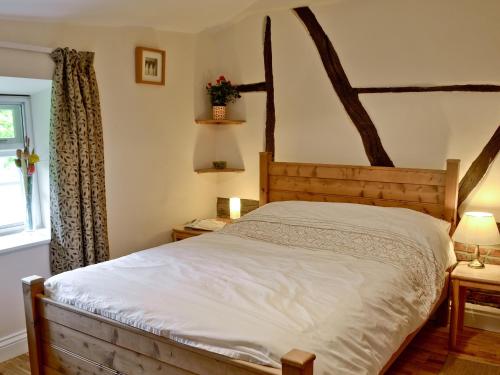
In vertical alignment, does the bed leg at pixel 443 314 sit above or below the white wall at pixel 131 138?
below

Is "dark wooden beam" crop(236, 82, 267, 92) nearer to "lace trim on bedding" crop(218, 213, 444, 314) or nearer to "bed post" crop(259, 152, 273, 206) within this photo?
"bed post" crop(259, 152, 273, 206)

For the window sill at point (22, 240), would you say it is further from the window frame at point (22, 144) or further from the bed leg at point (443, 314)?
the bed leg at point (443, 314)

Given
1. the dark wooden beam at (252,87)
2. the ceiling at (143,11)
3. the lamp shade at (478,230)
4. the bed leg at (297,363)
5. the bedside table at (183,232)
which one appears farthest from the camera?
the dark wooden beam at (252,87)

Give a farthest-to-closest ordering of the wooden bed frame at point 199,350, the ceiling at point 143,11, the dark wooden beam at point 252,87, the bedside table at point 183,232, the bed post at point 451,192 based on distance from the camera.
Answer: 1. the dark wooden beam at point 252,87
2. the bedside table at point 183,232
3. the bed post at point 451,192
4. the ceiling at point 143,11
5. the wooden bed frame at point 199,350

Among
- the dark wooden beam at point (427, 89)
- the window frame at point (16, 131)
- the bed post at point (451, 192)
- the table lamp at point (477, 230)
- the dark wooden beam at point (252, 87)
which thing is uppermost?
the dark wooden beam at point (252, 87)

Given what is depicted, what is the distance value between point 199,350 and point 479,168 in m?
2.39

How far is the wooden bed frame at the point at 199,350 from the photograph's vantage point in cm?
181

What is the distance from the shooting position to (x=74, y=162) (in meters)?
3.16

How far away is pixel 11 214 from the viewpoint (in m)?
3.39

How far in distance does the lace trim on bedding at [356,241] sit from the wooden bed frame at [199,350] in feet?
1.08

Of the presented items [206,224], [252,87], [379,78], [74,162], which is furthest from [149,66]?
[379,78]

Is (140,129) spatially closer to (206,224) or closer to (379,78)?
(206,224)

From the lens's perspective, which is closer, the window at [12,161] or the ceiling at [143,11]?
the ceiling at [143,11]

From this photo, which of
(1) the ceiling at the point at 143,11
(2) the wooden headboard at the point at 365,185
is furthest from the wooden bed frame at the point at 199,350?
(1) the ceiling at the point at 143,11
